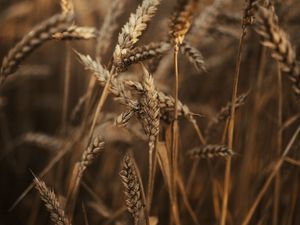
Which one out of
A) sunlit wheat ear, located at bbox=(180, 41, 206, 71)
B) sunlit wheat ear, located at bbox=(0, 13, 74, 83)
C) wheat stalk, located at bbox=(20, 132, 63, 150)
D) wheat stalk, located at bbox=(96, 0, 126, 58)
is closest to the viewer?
sunlit wheat ear, located at bbox=(0, 13, 74, 83)

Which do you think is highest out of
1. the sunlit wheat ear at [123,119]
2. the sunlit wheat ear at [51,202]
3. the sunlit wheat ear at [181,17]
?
the sunlit wheat ear at [181,17]

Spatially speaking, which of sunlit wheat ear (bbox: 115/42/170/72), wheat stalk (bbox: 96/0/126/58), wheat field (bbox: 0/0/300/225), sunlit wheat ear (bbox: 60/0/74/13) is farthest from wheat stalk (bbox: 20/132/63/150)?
sunlit wheat ear (bbox: 115/42/170/72)

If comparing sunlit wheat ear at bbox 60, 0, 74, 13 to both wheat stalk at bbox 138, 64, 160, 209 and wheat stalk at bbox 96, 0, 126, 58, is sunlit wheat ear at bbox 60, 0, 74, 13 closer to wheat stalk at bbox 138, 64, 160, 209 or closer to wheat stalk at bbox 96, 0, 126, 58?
wheat stalk at bbox 96, 0, 126, 58

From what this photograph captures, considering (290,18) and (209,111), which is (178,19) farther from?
(209,111)

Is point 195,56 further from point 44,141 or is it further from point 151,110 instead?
Result: point 44,141

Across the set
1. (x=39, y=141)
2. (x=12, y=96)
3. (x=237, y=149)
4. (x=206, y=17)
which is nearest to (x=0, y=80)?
(x=39, y=141)

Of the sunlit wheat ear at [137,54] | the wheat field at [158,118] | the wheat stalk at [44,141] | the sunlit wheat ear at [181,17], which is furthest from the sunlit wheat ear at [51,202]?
the wheat stalk at [44,141]

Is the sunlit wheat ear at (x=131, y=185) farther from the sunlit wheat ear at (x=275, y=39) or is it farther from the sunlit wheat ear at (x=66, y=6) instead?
the sunlit wheat ear at (x=66, y=6)
